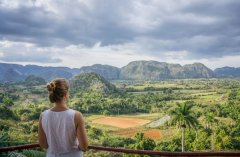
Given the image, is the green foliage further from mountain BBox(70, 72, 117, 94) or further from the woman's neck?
mountain BBox(70, 72, 117, 94)

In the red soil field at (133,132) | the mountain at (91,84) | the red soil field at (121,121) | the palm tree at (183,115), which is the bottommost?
the red soil field at (133,132)

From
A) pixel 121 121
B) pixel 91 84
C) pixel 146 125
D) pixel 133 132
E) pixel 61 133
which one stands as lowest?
pixel 133 132

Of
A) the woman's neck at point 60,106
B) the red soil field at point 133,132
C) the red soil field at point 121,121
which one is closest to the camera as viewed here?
the woman's neck at point 60,106

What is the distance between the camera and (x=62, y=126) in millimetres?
3176

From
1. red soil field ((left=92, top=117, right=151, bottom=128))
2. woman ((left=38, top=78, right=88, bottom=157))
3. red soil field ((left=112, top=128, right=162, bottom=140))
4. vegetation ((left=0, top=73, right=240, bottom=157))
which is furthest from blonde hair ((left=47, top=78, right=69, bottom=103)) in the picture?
red soil field ((left=92, top=117, right=151, bottom=128))

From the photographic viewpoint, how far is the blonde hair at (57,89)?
3.08 meters

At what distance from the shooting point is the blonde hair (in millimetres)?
3076

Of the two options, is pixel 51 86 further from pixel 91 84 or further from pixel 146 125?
pixel 91 84

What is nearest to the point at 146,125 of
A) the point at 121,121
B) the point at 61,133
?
the point at 121,121

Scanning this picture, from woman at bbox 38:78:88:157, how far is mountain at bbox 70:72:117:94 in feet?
441

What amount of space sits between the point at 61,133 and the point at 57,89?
0.43 metres

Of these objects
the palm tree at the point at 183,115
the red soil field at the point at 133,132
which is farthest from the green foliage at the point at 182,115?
the red soil field at the point at 133,132

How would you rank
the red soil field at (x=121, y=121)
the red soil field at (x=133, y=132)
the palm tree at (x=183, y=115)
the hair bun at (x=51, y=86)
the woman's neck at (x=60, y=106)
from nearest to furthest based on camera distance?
the hair bun at (x=51, y=86)
the woman's neck at (x=60, y=106)
the palm tree at (x=183, y=115)
the red soil field at (x=133, y=132)
the red soil field at (x=121, y=121)

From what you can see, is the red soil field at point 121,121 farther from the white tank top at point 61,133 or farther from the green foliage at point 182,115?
the white tank top at point 61,133
